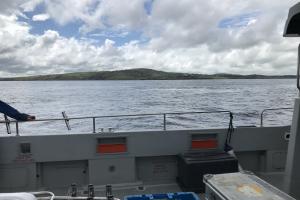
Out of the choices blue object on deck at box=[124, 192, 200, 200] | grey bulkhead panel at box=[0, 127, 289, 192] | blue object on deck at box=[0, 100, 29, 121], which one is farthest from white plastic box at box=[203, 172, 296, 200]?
blue object on deck at box=[0, 100, 29, 121]

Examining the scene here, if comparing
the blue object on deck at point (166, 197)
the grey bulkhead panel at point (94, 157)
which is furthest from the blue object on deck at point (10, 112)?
the blue object on deck at point (166, 197)

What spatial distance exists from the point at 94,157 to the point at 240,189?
2839 millimetres

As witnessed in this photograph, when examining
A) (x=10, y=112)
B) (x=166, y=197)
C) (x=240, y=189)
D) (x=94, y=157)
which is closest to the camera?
(x=240, y=189)

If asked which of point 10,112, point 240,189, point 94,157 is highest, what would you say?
point 10,112

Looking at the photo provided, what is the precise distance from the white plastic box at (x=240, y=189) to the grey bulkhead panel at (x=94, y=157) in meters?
2.06

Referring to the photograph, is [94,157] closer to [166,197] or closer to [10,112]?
[10,112]

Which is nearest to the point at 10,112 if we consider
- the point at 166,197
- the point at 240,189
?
the point at 166,197

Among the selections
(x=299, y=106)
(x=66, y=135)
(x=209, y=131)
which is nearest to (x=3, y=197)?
(x=66, y=135)

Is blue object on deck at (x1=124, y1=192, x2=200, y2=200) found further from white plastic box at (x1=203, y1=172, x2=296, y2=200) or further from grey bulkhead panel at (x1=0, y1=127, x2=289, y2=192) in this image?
grey bulkhead panel at (x1=0, y1=127, x2=289, y2=192)

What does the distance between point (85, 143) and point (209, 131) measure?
2147mm

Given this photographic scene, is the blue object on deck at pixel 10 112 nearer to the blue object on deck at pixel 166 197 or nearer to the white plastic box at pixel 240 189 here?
the blue object on deck at pixel 166 197

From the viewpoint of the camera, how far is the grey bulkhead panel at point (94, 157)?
5180mm

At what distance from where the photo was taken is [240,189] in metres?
3.14

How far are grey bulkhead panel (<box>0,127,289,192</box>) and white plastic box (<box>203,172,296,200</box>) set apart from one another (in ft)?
6.75
